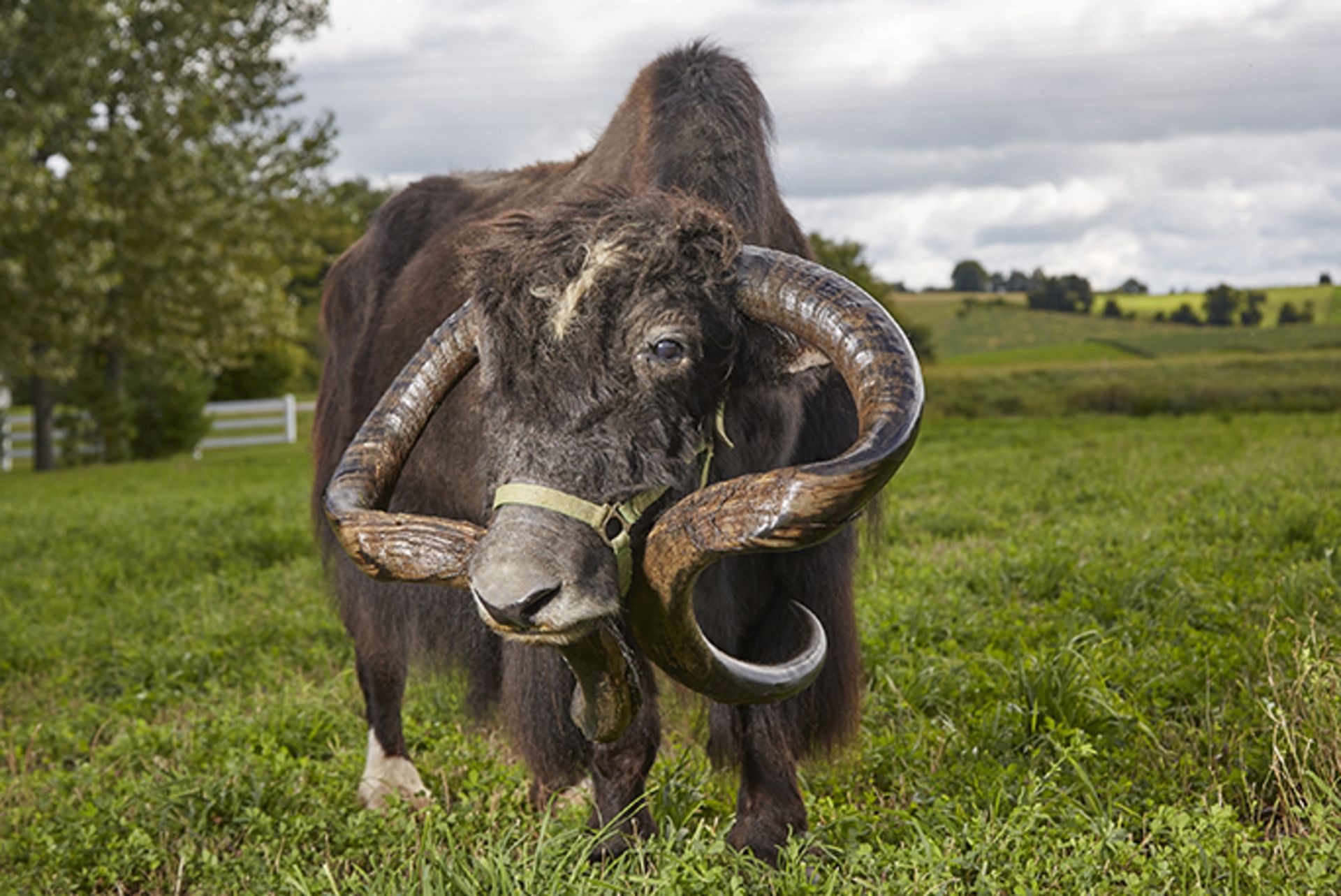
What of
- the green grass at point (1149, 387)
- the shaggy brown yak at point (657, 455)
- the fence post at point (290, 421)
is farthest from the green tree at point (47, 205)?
the shaggy brown yak at point (657, 455)

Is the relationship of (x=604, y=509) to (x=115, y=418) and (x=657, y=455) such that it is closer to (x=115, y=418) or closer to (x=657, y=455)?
(x=657, y=455)

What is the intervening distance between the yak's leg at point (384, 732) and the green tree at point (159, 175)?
19.3 metres

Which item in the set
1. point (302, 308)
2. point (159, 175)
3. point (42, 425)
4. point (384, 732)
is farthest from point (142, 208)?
point (384, 732)

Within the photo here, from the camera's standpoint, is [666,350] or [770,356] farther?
[770,356]

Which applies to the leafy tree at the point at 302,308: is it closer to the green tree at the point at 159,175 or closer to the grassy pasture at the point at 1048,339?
the green tree at the point at 159,175

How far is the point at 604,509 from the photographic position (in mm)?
2740

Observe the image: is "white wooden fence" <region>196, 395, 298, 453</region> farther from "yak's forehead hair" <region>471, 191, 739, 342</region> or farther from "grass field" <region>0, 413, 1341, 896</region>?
"yak's forehead hair" <region>471, 191, 739, 342</region>

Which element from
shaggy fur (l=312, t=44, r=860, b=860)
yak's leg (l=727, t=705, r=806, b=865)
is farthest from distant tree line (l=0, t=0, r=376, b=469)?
yak's leg (l=727, t=705, r=806, b=865)

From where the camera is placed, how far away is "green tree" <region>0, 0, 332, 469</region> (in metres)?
22.5

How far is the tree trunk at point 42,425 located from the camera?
2461cm

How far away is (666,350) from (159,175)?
2461 cm

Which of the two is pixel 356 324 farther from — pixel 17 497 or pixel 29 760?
pixel 17 497

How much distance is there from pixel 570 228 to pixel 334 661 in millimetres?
4518

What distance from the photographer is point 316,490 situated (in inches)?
230
